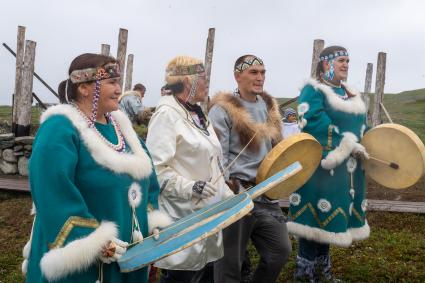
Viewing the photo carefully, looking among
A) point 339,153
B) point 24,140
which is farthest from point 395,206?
point 24,140

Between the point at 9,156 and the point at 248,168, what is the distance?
819 cm

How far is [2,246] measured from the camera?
6352mm

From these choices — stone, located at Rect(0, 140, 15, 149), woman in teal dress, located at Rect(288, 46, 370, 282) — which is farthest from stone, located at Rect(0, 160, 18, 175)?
woman in teal dress, located at Rect(288, 46, 370, 282)

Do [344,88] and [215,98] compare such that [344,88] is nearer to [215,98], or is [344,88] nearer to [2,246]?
[215,98]

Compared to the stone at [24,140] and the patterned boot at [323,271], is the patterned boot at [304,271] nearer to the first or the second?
the patterned boot at [323,271]

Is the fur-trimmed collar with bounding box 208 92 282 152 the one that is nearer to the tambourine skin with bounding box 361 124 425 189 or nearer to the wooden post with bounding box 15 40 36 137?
the tambourine skin with bounding box 361 124 425 189

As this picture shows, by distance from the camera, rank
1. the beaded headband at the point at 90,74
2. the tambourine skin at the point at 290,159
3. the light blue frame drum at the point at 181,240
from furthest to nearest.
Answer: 1. the tambourine skin at the point at 290,159
2. the beaded headband at the point at 90,74
3. the light blue frame drum at the point at 181,240

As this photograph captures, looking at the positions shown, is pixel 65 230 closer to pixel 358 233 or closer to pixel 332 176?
pixel 332 176

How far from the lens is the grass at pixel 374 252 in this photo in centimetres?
494

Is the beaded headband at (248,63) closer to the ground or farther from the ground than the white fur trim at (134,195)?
farther from the ground

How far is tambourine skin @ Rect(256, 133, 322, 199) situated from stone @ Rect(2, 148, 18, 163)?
8.19 m

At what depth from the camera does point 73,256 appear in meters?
2.32

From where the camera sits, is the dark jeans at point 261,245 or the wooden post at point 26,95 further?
the wooden post at point 26,95

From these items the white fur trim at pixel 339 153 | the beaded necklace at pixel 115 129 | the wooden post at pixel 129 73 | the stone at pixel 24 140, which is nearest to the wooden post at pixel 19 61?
the stone at pixel 24 140
